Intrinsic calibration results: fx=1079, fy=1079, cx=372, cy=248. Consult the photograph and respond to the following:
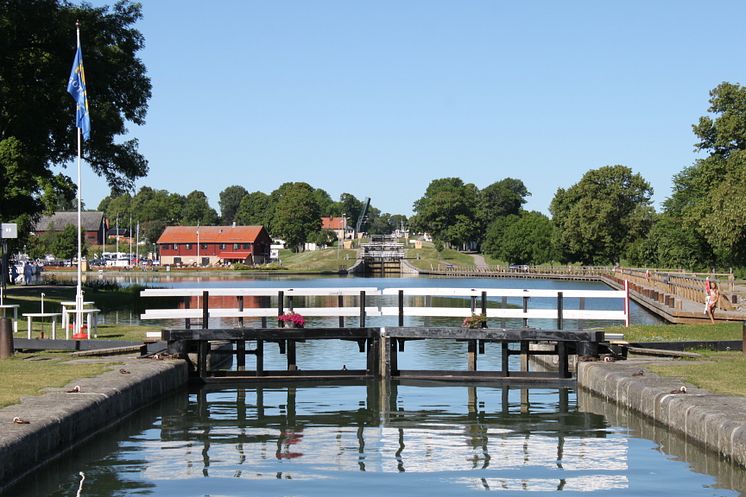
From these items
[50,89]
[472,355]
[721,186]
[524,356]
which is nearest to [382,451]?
[472,355]

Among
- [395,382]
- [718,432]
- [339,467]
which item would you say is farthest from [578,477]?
[395,382]

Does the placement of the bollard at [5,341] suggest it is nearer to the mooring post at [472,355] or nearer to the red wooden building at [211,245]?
the mooring post at [472,355]

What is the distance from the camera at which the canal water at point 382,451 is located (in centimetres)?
1480

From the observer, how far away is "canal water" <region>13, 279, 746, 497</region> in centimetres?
1480

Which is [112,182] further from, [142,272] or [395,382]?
[142,272]

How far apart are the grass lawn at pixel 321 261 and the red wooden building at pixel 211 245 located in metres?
A: 6.25

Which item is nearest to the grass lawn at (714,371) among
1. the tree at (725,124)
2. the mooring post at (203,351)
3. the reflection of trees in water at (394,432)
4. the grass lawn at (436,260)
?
the reflection of trees in water at (394,432)

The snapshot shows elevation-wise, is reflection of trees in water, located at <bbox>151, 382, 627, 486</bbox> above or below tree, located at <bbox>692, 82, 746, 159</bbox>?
below

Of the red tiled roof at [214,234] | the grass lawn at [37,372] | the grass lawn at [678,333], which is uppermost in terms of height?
the red tiled roof at [214,234]

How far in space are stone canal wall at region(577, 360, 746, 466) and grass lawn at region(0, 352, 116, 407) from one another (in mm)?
10719

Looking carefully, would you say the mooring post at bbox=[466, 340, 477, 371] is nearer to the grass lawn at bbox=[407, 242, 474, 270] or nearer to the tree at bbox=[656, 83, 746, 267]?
the tree at bbox=[656, 83, 746, 267]

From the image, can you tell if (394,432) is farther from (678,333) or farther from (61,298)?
(61,298)

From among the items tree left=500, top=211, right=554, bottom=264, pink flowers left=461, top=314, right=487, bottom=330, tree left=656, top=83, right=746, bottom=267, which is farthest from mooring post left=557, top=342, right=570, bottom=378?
tree left=500, top=211, right=554, bottom=264

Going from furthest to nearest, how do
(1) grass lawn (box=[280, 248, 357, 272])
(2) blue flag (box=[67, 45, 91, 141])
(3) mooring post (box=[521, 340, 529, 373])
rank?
(1) grass lawn (box=[280, 248, 357, 272])
(2) blue flag (box=[67, 45, 91, 141])
(3) mooring post (box=[521, 340, 529, 373])
